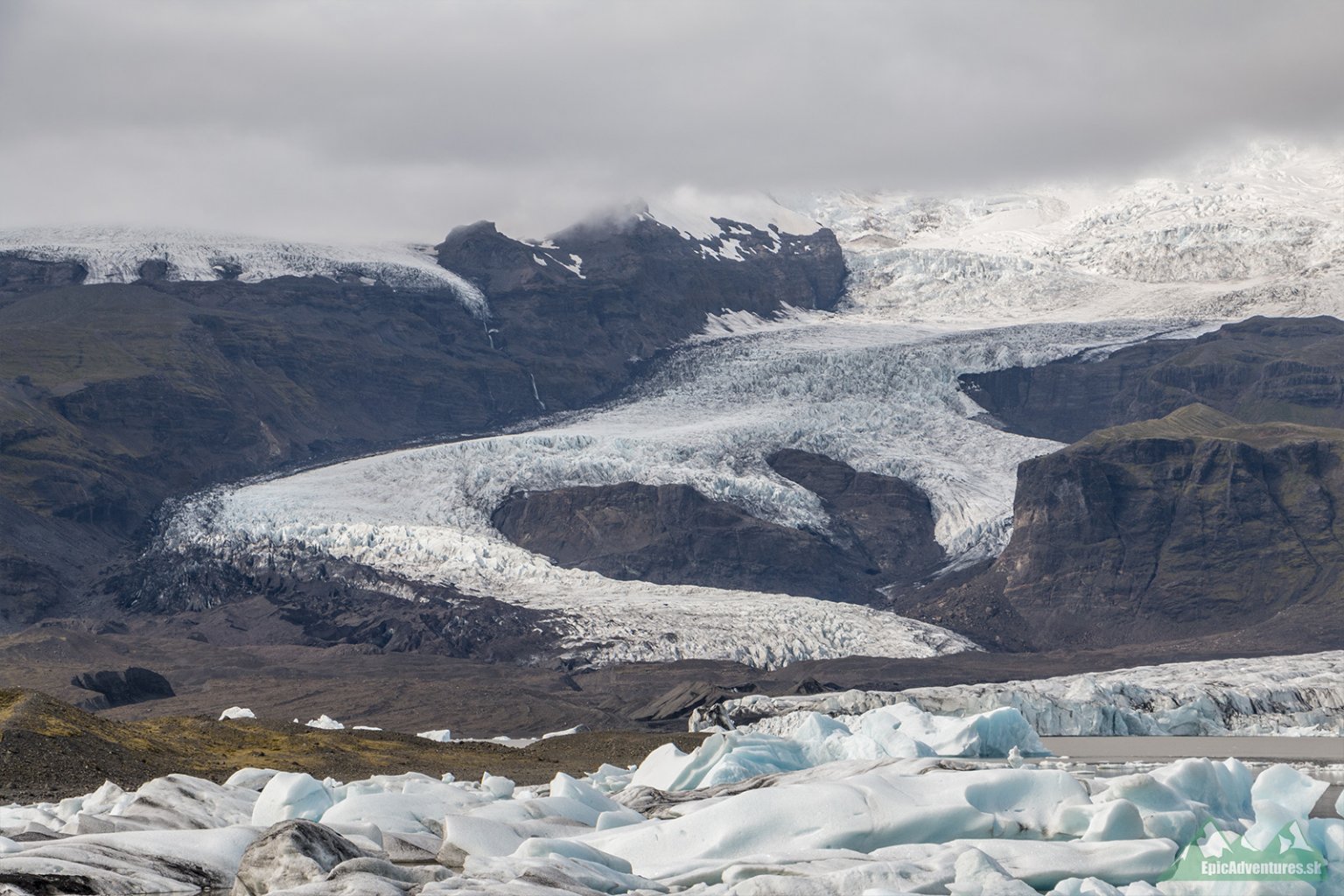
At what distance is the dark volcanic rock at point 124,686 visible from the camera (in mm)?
77250

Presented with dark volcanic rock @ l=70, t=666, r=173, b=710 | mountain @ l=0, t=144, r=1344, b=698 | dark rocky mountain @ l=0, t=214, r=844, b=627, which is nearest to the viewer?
dark volcanic rock @ l=70, t=666, r=173, b=710

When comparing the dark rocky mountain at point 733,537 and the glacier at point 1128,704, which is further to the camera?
the dark rocky mountain at point 733,537

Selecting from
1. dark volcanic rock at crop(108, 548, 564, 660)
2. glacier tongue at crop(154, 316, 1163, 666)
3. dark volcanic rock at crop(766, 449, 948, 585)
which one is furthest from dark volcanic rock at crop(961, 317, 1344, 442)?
dark volcanic rock at crop(108, 548, 564, 660)

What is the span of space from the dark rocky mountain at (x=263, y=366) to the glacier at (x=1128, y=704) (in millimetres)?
70129

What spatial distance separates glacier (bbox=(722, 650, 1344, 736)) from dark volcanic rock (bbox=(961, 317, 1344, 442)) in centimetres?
9312

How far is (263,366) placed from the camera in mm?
169125

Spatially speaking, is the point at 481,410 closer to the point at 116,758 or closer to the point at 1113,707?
the point at 1113,707

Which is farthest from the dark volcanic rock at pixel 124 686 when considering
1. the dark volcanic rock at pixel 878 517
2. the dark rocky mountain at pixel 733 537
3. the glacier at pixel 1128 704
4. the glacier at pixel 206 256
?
the glacier at pixel 206 256

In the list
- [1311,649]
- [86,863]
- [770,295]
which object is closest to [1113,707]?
[86,863]

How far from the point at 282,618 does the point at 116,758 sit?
72339 mm

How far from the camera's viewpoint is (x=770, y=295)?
19525 centimetres

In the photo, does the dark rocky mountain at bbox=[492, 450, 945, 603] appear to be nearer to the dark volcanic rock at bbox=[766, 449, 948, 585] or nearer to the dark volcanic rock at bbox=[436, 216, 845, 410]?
the dark volcanic rock at bbox=[766, 449, 948, 585]

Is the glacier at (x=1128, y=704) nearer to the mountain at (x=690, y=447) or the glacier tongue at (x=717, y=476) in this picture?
the mountain at (x=690, y=447)

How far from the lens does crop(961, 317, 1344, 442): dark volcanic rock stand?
165375 millimetres
